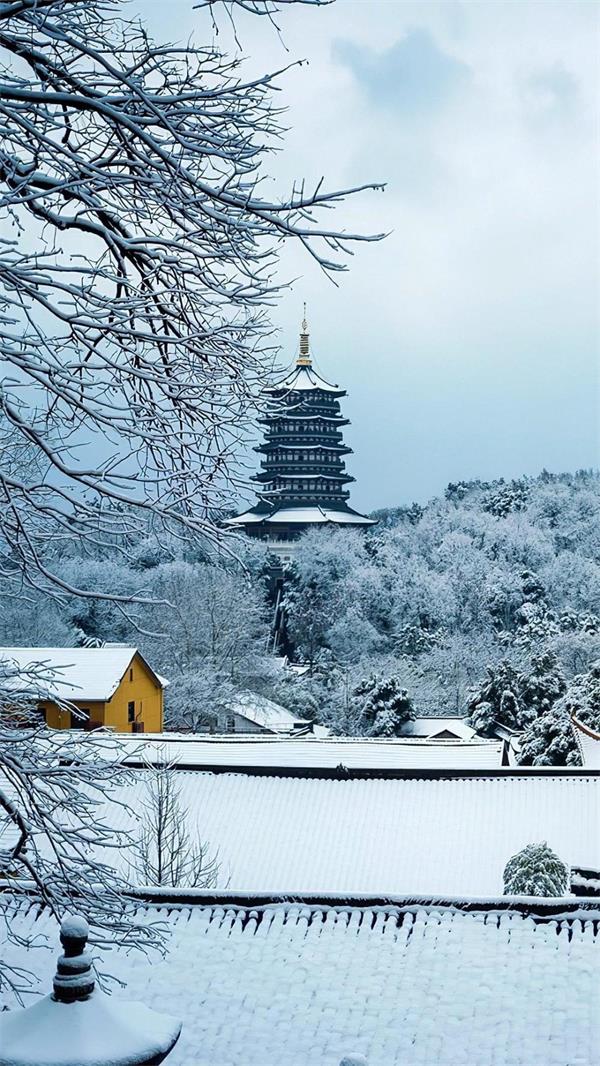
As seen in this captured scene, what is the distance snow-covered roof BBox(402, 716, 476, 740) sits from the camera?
26.6 m

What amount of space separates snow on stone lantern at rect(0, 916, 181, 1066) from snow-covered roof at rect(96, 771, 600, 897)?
7.69 m

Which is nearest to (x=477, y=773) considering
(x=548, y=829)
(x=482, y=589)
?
(x=548, y=829)

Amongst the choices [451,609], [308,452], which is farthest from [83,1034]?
[308,452]

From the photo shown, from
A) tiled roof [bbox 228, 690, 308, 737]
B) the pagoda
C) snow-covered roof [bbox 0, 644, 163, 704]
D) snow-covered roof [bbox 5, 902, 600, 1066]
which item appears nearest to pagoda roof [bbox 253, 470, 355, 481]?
the pagoda

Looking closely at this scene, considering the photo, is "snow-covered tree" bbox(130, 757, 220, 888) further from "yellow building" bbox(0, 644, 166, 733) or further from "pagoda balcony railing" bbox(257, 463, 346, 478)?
"pagoda balcony railing" bbox(257, 463, 346, 478)

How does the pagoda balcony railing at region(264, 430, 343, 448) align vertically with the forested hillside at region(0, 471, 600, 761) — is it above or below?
above

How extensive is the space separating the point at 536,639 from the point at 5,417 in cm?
3568

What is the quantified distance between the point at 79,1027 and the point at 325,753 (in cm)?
1207

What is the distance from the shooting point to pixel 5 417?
2852 mm

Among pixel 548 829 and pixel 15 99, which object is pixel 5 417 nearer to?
pixel 15 99

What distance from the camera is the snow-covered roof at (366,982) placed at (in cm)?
450

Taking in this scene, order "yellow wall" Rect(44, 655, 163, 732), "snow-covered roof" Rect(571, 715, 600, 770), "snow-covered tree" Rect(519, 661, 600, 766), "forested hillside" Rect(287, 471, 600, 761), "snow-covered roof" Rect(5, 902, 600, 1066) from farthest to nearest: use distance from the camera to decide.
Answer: "forested hillside" Rect(287, 471, 600, 761) → "yellow wall" Rect(44, 655, 163, 732) → "snow-covered tree" Rect(519, 661, 600, 766) → "snow-covered roof" Rect(571, 715, 600, 770) → "snow-covered roof" Rect(5, 902, 600, 1066)

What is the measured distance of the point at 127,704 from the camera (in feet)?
70.5

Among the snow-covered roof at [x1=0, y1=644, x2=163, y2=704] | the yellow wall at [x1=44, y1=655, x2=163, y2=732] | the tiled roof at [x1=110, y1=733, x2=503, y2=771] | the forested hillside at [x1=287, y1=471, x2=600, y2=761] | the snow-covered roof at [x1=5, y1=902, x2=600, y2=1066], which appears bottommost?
the snow-covered roof at [x1=5, y1=902, x2=600, y2=1066]
